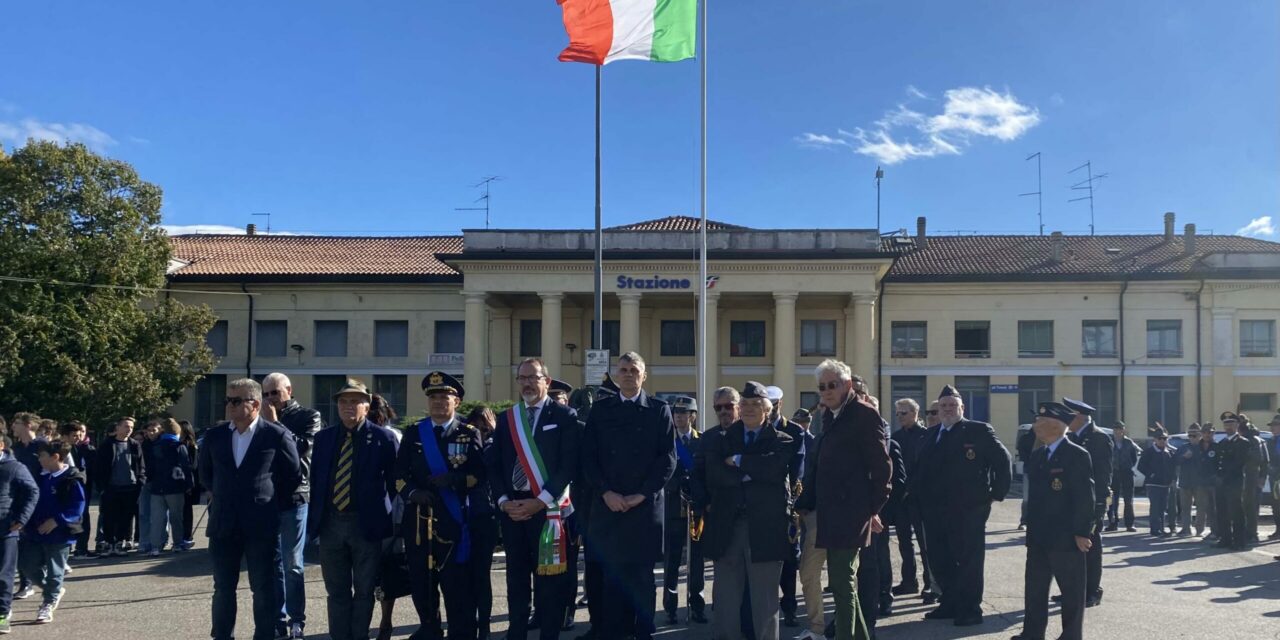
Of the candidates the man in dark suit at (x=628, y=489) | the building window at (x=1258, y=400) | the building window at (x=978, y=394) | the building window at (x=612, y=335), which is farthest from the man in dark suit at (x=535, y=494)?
the building window at (x=1258, y=400)

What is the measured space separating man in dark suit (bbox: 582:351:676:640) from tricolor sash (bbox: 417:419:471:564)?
0.91 meters

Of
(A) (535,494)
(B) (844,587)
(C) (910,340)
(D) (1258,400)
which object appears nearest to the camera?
(B) (844,587)

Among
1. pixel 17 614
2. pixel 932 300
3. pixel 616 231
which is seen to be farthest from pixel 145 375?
pixel 932 300

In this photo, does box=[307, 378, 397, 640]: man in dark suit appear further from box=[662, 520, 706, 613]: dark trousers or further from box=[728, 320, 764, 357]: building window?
box=[728, 320, 764, 357]: building window

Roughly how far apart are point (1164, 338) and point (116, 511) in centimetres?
3796

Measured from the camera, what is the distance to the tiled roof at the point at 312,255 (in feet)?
128

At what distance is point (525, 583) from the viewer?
652cm

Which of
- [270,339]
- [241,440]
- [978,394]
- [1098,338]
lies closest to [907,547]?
[241,440]

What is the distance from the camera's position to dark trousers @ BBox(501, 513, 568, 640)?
21.0 feet

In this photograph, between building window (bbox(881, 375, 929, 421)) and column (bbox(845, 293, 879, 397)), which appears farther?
building window (bbox(881, 375, 929, 421))

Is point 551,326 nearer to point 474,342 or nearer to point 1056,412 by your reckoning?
point 474,342

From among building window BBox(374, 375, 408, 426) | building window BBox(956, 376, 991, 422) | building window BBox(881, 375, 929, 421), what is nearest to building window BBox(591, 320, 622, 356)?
building window BBox(374, 375, 408, 426)

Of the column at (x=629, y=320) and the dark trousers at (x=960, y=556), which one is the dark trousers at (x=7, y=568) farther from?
the column at (x=629, y=320)

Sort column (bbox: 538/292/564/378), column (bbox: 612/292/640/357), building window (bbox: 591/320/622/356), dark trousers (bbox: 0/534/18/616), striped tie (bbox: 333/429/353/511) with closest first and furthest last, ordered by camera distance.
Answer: striped tie (bbox: 333/429/353/511) < dark trousers (bbox: 0/534/18/616) < column (bbox: 612/292/640/357) < column (bbox: 538/292/564/378) < building window (bbox: 591/320/622/356)
